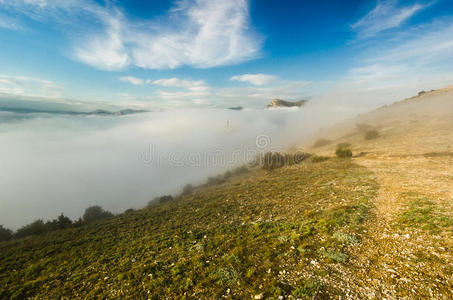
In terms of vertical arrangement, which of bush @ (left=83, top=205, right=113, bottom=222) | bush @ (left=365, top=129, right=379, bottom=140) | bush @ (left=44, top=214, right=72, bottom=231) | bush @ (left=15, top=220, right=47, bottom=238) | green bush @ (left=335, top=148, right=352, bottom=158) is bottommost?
bush @ (left=83, top=205, right=113, bottom=222)

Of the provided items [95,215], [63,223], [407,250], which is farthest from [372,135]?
[95,215]

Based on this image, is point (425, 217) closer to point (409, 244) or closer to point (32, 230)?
point (409, 244)

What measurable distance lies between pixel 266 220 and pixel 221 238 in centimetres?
410

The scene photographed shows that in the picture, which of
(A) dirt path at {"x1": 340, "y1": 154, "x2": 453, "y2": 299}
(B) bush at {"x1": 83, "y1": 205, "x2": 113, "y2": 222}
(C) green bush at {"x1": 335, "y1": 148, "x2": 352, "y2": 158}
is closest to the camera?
(A) dirt path at {"x1": 340, "y1": 154, "x2": 453, "y2": 299}

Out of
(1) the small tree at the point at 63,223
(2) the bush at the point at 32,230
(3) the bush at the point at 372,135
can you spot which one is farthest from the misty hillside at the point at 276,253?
(3) the bush at the point at 372,135

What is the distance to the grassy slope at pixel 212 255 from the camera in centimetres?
729

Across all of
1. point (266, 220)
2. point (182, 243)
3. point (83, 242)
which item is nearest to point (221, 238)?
point (182, 243)

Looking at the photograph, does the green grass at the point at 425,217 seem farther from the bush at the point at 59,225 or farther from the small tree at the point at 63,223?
the bush at the point at 59,225

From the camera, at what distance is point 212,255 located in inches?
379

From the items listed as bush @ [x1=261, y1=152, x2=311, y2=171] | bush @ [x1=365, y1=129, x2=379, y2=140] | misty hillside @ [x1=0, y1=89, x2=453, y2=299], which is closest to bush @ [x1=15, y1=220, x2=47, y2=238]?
misty hillside @ [x1=0, y1=89, x2=453, y2=299]

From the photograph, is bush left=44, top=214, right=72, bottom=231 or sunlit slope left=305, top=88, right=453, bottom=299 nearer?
sunlit slope left=305, top=88, right=453, bottom=299

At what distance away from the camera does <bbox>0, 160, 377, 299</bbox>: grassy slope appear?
23.9 feet

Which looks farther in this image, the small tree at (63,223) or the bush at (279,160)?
the bush at (279,160)

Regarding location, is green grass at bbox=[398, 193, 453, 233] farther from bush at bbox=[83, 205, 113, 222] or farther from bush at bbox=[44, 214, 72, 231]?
bush at bbox=[83, 205, 113, 222]
